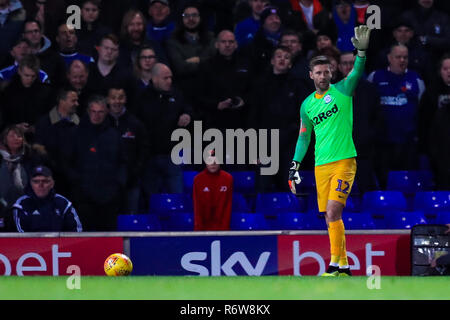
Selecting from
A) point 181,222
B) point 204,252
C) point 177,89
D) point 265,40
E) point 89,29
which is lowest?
point 204,252

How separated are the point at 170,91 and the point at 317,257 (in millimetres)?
3383

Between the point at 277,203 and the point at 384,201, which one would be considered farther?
the point at 277,203

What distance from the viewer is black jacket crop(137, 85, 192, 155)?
13.7 m

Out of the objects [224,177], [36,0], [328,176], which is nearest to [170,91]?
[224,177]

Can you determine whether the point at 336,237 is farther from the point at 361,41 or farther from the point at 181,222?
the point at 181,222

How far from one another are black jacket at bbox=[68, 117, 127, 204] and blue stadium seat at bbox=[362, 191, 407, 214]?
10.0 feet

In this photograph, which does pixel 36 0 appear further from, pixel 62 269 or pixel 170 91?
pixel 62 269

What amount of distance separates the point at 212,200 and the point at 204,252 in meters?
1.36

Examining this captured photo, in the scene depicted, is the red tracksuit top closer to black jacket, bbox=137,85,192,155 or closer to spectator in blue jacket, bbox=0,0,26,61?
black jacket, bbox=137,85,192,155

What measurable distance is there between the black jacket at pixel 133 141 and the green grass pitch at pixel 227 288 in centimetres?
441

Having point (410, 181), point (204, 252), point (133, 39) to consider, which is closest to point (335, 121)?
point (204, 252)

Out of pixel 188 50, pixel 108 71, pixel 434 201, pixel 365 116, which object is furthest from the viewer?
pixel 188 50

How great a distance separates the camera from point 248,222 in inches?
514
